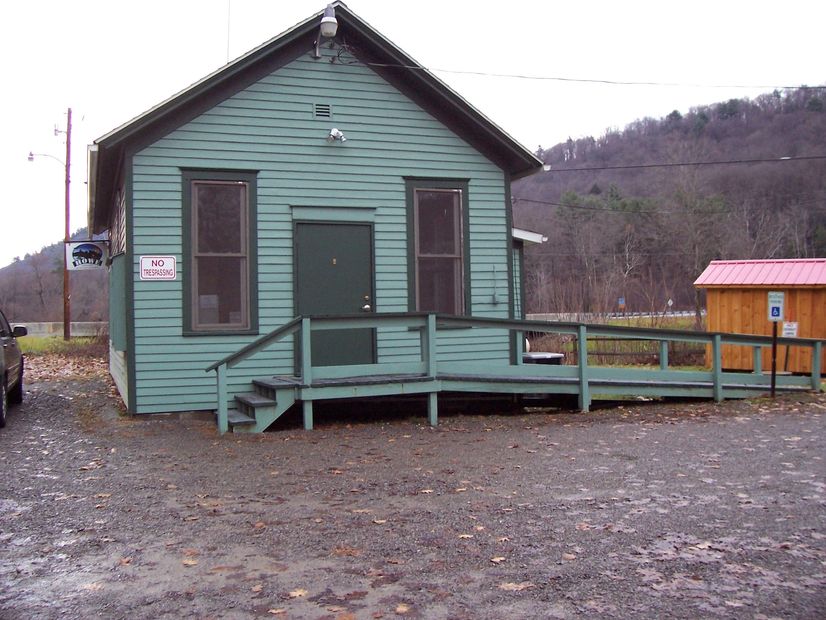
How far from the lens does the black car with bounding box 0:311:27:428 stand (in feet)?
34.8

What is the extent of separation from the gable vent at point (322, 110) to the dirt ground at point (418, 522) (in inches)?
171

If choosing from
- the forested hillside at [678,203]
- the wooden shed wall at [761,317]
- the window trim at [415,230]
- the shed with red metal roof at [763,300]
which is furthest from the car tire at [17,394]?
the forested hillside at [678,203]

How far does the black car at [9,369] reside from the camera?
417 inches

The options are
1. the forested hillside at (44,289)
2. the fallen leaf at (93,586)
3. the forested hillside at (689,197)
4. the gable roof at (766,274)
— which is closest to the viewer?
the fallen leaf at (93,586)

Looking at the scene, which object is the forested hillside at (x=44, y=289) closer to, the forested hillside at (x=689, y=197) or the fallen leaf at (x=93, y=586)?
the forested hillside at (x=689, y=197)

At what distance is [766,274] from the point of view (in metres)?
19.3

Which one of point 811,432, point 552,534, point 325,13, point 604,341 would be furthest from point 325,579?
point 604,341

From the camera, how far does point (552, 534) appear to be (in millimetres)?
5227

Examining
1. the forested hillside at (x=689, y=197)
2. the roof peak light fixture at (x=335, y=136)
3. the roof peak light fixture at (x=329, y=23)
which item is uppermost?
the forested hillside at (x=689, y=197)

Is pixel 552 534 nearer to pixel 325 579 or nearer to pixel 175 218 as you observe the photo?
pixel 325 579

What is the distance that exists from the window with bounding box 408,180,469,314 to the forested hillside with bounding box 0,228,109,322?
48.3 metres

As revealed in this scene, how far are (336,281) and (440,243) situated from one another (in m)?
1.70

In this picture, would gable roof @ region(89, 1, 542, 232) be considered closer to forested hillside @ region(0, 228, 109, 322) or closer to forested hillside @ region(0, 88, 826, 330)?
forested hillside @ region(0, 88, 826, 330)

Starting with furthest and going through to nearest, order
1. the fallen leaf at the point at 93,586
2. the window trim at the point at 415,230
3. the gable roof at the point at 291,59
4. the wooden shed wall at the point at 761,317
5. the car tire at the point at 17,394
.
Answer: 1. the wooden shed wall at the point at 761,317
2. the car tire at the point at 17,394
3. the window trim at the point at 415,230
4. the gable roof at the point at 291,59
5. the fallen leaf at the point at 93,586
